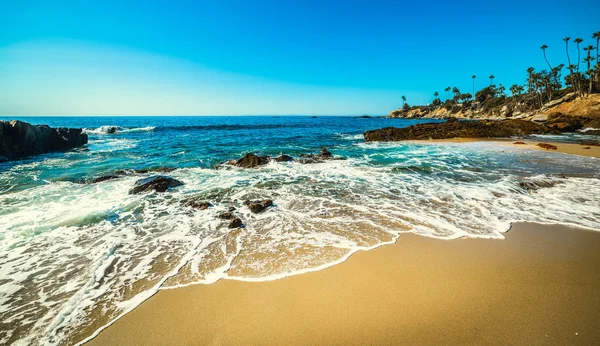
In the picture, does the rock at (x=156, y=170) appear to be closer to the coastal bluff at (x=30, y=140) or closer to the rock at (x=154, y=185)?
the rock at (x=154, y=185)

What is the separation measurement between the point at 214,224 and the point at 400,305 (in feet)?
17.5

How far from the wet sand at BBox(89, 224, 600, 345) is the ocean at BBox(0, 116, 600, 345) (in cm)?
49

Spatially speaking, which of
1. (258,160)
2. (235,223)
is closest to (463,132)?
(258,160)

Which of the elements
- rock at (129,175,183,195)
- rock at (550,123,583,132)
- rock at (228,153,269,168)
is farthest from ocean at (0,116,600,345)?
rock at (550,123,583,132)

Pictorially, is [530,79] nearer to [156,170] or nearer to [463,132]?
[463,132]

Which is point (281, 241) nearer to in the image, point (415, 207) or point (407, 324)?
point (407, 324)

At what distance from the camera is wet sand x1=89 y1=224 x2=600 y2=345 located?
3.27 metres

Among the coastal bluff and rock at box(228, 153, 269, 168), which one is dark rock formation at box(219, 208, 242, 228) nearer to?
rock at box(228, 153, 269, 168)

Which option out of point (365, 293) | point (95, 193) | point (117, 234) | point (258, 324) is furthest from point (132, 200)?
point (365, 293)

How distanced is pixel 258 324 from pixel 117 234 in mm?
5315

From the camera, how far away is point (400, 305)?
3760 mm

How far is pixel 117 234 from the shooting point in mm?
6469

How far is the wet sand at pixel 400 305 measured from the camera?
327cm

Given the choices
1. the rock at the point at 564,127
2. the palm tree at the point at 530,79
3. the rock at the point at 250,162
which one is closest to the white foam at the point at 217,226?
the rock at the point at 250,162
